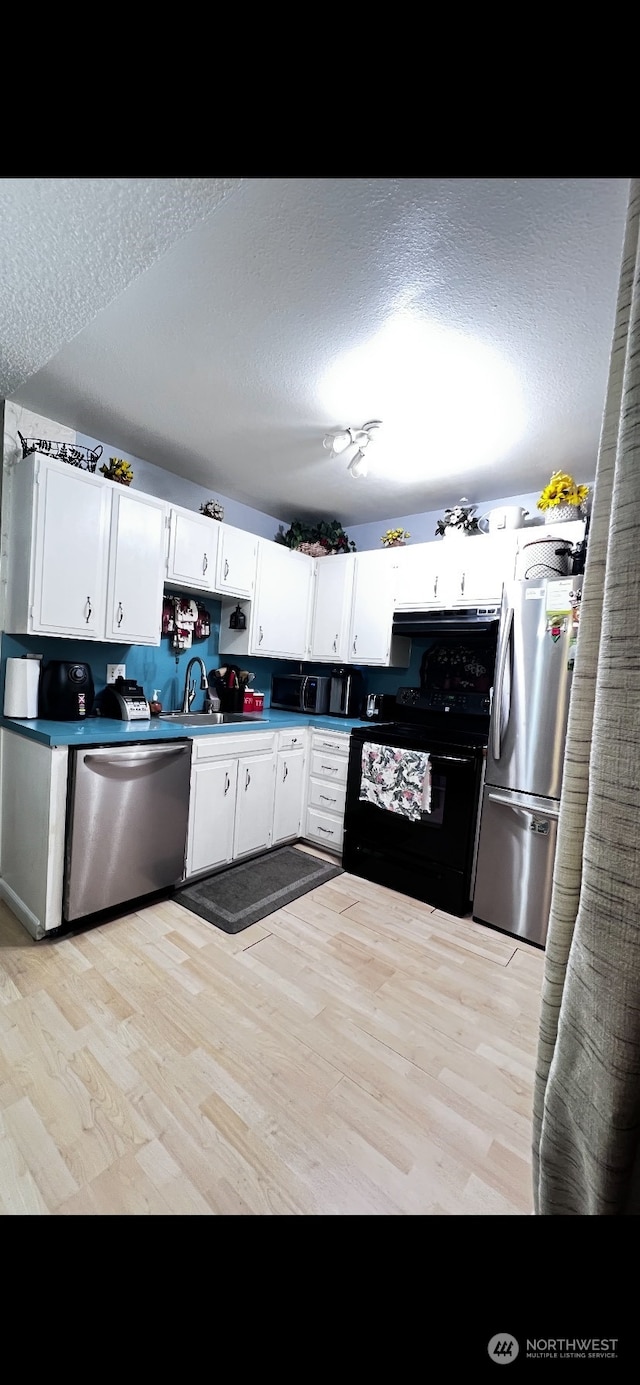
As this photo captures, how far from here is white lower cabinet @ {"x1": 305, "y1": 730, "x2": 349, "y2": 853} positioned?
9.93 feet

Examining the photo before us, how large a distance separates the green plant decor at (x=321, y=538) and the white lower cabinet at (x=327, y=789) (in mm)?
1534

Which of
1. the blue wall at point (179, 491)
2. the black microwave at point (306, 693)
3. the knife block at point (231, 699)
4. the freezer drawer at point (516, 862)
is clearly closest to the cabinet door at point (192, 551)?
the blue wall at point (179, 491)

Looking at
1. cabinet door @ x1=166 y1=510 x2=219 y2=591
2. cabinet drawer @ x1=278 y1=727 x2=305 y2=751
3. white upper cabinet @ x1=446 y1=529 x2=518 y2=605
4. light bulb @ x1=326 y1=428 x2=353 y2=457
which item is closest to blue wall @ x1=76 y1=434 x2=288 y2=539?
cabinet door @ x1=166 y1=510 x2=219 y2=591

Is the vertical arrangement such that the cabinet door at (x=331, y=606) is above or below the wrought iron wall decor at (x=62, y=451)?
below

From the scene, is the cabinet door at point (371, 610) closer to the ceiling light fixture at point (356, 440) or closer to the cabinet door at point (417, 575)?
the cabinet door at point (417, 575)

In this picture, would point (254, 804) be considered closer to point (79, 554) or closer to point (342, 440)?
point (79, 554)

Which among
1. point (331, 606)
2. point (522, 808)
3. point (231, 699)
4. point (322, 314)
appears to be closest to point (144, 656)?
point (231, 699)

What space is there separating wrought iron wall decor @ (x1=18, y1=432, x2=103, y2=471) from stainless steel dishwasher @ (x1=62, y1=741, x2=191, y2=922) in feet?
4.90

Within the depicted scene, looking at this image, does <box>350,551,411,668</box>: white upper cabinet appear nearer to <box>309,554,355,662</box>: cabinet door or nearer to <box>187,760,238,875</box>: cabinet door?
<box>309,554,355,662</box>: cabinet door

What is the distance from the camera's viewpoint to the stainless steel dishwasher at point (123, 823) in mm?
1967

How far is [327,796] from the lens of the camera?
3107mm

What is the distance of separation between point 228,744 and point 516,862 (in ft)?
5.60

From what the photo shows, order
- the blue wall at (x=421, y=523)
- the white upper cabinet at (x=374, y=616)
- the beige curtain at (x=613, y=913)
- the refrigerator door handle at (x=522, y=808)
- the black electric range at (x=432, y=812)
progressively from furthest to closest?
the white upper cabinet at (x=374, y=616) < the blue wall at (x=421, y=523) < the black electric range at (x=432, y=812) < the refrigerator door handle at (x=522, y=808) < the beige curtain at (x=613, y=913)
